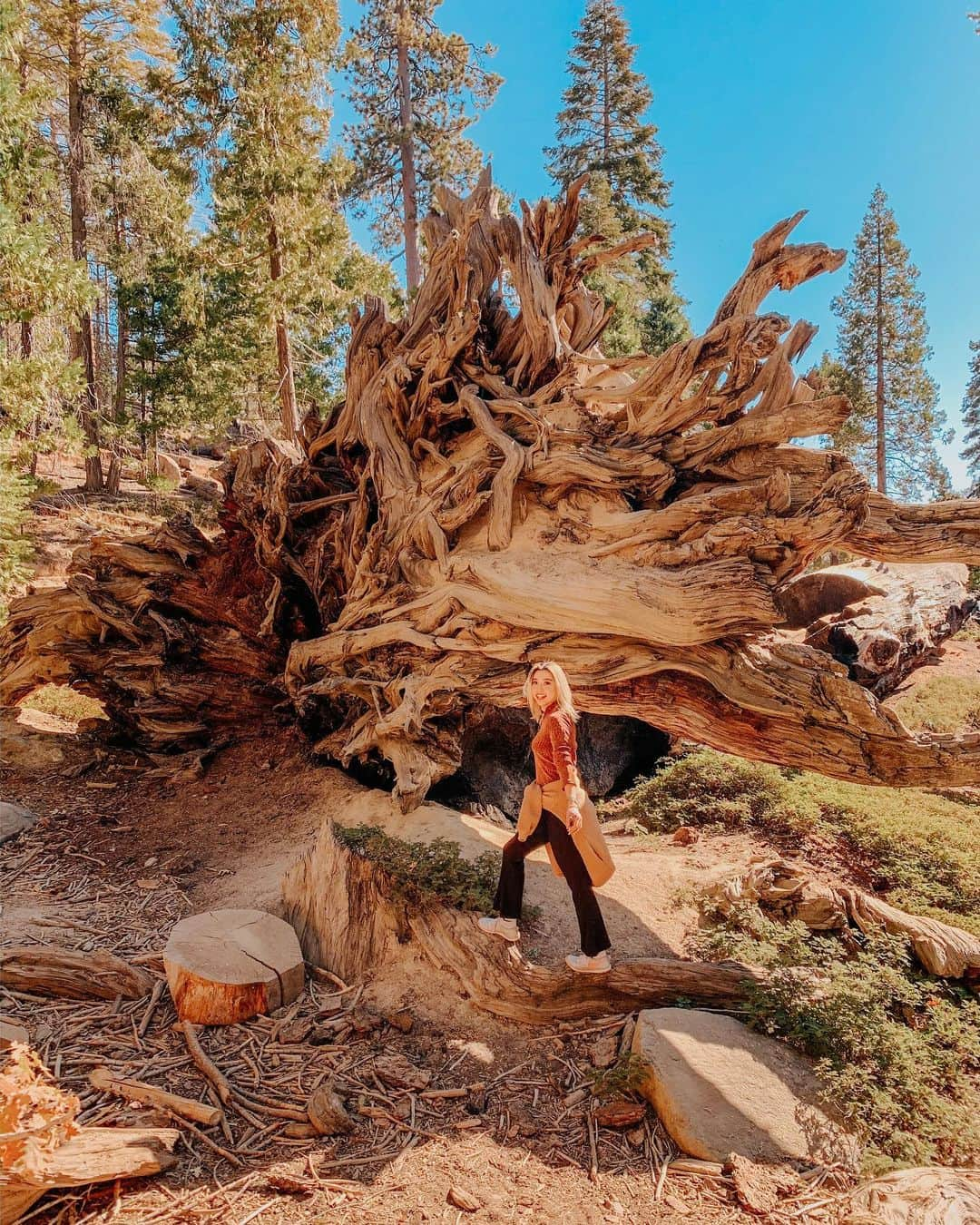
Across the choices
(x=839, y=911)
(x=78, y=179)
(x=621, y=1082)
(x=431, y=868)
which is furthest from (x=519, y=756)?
(x=78, y=179)

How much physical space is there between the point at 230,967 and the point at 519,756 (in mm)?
5580

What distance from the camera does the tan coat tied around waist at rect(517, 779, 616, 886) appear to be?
4207mm

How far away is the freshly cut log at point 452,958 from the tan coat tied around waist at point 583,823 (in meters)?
0.68

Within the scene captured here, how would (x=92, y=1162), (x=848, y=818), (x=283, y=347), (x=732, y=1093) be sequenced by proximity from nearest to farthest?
(x=92, y=1162) < (x=732, y=1093) < (x=848, y=818) < (x=283, y=347)

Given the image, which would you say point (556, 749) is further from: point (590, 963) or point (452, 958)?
point (452, 958)

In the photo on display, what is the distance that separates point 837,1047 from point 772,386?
4960 mm

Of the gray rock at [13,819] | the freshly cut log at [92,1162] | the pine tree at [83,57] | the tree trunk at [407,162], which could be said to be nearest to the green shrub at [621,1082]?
the freshly cut log at [92,1162]

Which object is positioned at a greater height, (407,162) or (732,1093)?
(407,162)

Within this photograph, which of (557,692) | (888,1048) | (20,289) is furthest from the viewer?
(20,289)

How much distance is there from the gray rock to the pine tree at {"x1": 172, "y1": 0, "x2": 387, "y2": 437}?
973 cm

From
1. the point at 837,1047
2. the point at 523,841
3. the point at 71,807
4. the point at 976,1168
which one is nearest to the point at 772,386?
the point at 523,841

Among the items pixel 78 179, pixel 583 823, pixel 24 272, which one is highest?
pixel 78 179

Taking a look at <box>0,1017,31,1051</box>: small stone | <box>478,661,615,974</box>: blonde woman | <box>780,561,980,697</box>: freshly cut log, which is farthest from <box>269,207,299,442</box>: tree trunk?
<box>0,1017,31,1051</box>: small stone

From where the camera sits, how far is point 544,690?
434cm
